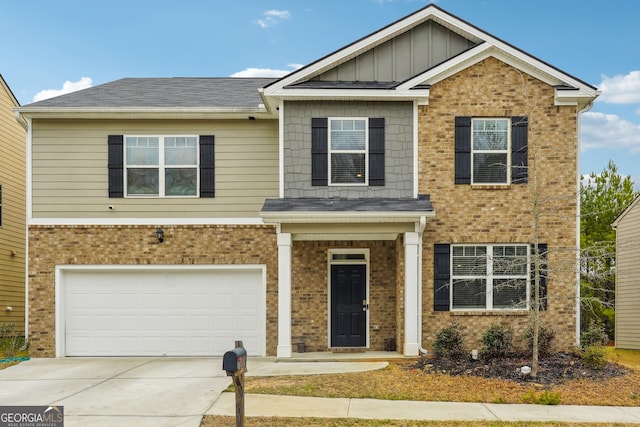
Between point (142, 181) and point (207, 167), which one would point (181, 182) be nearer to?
point (207, 167)

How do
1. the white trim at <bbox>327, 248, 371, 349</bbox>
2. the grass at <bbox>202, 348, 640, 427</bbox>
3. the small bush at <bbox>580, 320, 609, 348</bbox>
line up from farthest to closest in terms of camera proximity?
the white trim at <bbox>327, 248, 371, 349</bbox>
the small bush at <bbox>580, 320, 609, 348</bbox>
the grass at <bbox>202, 348, 640, 427</bbox>

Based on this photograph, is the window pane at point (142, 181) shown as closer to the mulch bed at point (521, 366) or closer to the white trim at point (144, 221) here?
the white trim at point (144, 221)

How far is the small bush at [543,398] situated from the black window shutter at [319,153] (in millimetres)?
5970

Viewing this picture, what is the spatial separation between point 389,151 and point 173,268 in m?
5.63

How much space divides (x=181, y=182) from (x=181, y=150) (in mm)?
747

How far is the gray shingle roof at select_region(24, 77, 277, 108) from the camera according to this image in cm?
1366

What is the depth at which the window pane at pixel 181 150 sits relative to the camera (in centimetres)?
1373

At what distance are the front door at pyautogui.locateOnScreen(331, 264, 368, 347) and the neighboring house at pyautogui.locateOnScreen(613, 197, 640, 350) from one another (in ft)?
32.9

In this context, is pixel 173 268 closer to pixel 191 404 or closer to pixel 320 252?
pixel 320 252

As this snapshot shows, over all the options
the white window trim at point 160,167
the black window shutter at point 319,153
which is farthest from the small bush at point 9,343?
the black window shutter at point 319,153

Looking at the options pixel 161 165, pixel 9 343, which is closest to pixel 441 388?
pixel 161 165

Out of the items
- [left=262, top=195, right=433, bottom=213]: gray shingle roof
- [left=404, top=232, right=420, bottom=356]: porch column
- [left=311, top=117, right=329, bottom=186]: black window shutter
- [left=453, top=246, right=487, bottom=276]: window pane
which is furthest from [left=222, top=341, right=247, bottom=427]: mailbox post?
[left=453, top=246, right=487, bottom=276]: window pane

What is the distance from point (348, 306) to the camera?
13.7 metres

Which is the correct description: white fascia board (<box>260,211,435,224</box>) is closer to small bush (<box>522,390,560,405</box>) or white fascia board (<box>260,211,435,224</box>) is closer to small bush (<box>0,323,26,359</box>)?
small bush (<box>522,390,560,405</box>)
